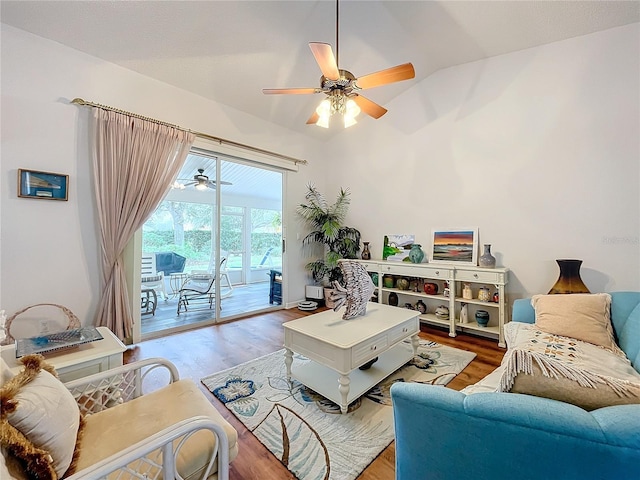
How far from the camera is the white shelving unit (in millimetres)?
2979

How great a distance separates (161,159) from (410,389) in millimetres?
3290

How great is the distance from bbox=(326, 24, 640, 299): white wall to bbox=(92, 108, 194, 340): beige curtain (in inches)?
130

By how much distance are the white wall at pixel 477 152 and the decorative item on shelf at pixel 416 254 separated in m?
0.18

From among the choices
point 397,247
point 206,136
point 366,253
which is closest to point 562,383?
point 397,247

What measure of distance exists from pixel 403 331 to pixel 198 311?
120 inches

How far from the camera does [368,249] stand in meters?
4.37

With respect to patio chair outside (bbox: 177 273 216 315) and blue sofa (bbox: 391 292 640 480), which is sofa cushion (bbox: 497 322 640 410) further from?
patio chair outside (bbox: 177 273 216 315)

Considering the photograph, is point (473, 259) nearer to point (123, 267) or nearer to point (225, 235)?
point (225, 235)

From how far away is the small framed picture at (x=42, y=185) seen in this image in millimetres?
2316

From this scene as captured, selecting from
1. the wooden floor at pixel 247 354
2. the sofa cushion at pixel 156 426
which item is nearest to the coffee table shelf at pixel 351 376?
the wooden floor at pixel 247 354

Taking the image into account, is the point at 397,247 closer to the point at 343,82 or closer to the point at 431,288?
the point at 431,288

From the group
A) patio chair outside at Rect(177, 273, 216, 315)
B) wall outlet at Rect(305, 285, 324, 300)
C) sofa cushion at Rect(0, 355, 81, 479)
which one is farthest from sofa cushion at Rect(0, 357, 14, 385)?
wall outlet at Rect(305, 285, 324, 300)

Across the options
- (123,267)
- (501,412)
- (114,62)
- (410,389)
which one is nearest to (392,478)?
(410,389)

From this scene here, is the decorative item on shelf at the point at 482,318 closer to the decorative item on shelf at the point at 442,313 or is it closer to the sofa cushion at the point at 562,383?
the decorative item on shelf at the point at 442,313
